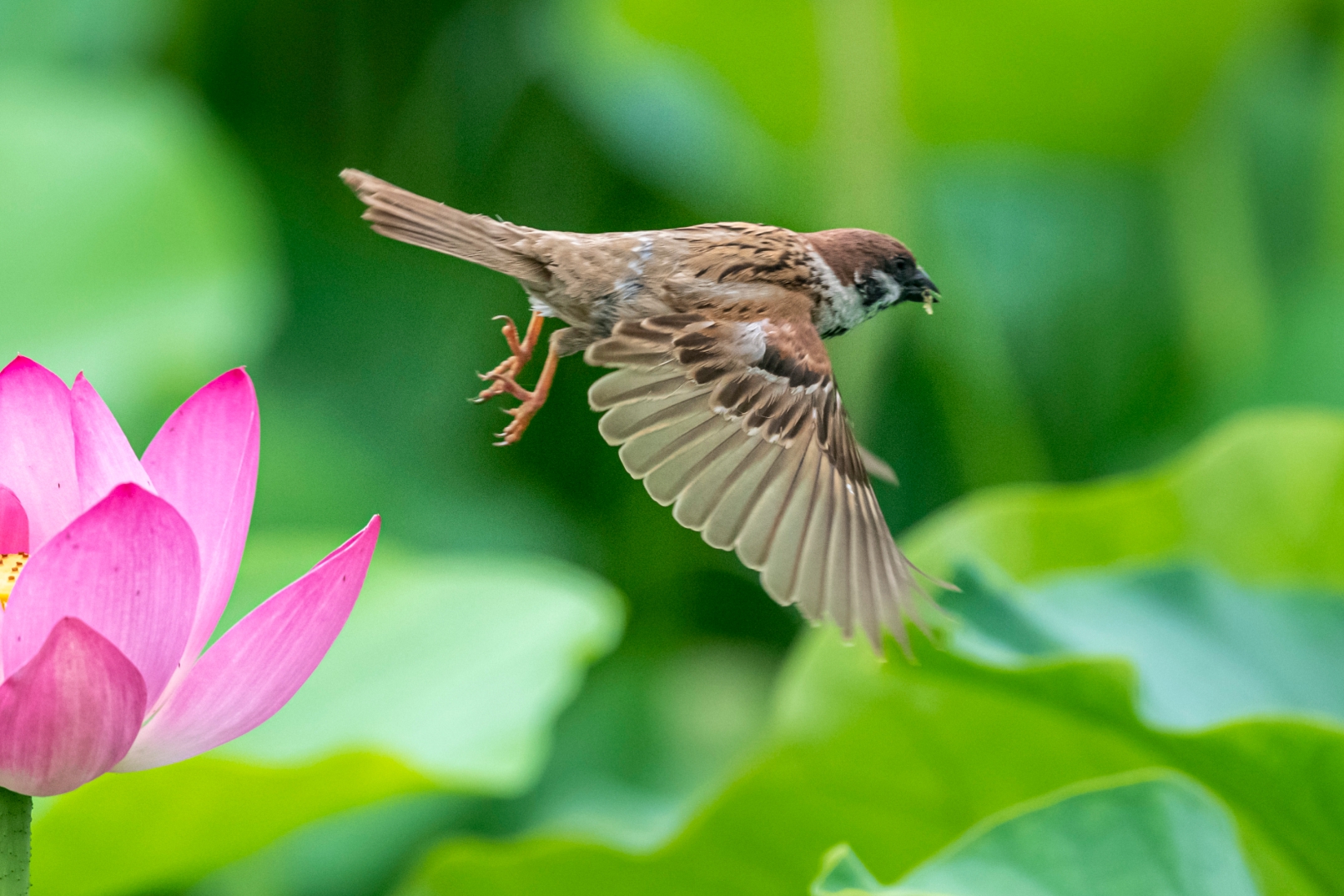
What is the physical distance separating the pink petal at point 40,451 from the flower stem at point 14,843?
94 millimetres

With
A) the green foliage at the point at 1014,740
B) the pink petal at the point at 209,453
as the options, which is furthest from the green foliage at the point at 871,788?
the pink petal at the point at 209,453

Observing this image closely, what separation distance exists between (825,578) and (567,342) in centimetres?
17

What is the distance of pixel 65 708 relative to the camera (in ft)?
1.28

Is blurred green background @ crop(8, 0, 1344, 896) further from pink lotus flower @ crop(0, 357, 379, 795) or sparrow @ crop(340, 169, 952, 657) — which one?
pink lotus flower @ crop(0, 357, 379, 795)

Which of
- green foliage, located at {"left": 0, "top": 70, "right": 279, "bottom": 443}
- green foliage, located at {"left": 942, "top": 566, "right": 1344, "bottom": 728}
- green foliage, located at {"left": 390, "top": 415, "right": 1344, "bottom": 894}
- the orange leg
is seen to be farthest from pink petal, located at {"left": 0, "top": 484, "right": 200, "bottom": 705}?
green foliage, located at {"left": 0, "top": 70, "right": 279, "bottom": 443}

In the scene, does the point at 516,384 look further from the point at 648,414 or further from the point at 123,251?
the point at 123,251

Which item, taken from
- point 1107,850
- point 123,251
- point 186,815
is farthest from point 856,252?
point 123,251

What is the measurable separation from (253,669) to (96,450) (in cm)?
9

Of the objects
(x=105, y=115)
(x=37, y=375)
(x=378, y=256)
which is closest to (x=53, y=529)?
(x=37, y=375)

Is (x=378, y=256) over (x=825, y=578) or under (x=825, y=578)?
over

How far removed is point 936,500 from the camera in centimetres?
221

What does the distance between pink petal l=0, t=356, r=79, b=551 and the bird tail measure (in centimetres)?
20

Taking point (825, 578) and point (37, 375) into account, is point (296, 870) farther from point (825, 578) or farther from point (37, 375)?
point (37, 375)

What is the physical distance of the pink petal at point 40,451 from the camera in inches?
18.1
